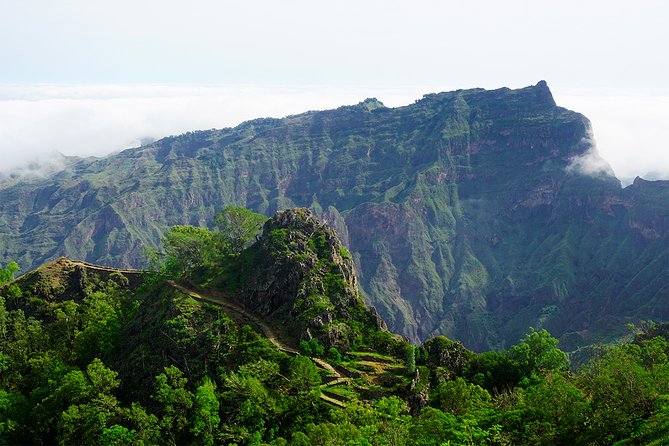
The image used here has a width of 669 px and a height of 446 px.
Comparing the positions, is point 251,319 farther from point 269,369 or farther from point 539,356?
point 539,356

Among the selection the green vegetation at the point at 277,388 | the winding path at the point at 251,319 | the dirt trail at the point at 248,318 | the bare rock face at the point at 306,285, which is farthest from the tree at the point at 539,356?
the dirt trail at the point at 248,318

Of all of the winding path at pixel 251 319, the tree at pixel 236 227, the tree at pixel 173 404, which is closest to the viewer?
the tree at pixel 173 404

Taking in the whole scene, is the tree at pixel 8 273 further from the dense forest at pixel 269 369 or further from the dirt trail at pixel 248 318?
the dirt trail at pixel 248 318

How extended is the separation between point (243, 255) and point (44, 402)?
56.9m

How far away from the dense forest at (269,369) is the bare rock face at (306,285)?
0.36 metres

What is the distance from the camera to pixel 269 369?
3804 inches

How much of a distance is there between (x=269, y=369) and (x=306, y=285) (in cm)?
2853

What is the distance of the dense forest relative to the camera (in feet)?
223

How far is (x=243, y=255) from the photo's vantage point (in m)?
139

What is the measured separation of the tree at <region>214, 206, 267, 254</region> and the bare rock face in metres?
12.6

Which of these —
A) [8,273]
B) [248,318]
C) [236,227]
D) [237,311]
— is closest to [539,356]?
[248,318]

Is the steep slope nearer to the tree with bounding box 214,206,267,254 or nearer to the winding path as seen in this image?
the winding path

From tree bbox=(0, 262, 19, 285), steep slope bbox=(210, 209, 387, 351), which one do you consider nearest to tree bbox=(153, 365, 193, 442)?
steep slope bbox=(210, 209, 387, 351)

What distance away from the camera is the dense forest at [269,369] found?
2675 inches
